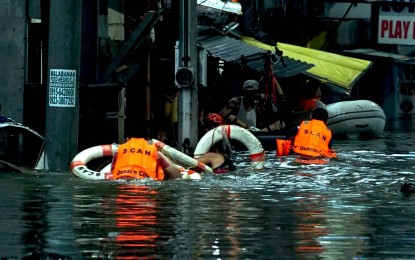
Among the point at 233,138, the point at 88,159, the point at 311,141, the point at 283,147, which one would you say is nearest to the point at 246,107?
the point at 283,147

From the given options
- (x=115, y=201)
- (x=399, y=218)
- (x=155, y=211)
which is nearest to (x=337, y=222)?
(x=399, y=218)

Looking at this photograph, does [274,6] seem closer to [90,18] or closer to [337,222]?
[90,18]

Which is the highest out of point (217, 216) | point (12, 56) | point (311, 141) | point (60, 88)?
point (12, 56)

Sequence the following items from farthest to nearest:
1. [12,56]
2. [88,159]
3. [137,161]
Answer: [12,56]
[88,159]
[137,161]

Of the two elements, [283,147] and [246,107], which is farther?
[246,107]

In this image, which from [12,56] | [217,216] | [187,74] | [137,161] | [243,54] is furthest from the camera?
[243,54]

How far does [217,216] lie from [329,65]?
20.5 metres

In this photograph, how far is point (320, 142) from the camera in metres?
23.7

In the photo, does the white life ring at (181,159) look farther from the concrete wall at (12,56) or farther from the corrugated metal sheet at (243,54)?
the corrugated metal sheet at (243,54)

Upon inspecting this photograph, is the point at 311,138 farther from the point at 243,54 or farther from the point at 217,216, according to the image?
the point at 217,216

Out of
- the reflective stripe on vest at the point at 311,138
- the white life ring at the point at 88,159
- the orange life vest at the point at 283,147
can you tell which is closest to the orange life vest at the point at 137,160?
the white life ring at the point at 88,159

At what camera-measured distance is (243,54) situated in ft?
98.4

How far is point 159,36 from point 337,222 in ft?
55.0

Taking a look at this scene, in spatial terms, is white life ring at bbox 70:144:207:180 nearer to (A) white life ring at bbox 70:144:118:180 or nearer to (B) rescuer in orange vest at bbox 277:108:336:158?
(A) white life ring at bbox 70:144:118:180
